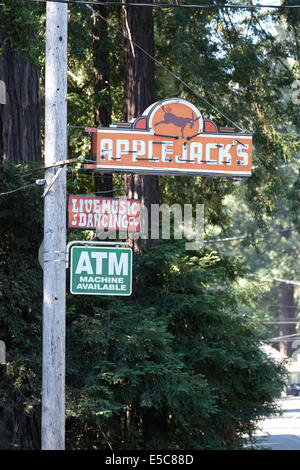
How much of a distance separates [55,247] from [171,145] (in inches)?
98.0

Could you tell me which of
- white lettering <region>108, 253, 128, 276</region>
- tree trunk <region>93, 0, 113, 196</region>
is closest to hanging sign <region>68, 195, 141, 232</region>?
white lettering <region>108, 253, 128, 276</region>

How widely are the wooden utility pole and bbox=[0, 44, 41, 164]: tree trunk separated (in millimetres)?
4468

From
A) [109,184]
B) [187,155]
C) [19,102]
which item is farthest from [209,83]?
[187,155]

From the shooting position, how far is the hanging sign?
32.8 feet

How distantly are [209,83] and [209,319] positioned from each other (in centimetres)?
517

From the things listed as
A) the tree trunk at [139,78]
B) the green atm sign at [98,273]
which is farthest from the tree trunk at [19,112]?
the green atm sign at [98,273]

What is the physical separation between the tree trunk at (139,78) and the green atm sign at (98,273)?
714 cm

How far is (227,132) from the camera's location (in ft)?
36.2

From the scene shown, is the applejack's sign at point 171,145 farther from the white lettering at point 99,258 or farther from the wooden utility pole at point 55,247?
the white lettering at point 99,258

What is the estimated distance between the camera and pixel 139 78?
56.3 feet

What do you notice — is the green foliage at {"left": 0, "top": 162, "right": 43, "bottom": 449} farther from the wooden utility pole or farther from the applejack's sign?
the wooden utility pole

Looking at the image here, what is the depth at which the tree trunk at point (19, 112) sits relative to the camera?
14.1 meters

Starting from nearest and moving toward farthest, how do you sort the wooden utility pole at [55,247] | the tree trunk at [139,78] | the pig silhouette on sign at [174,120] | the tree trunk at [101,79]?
the wooden utility pole at [55,247]
the pig silhouette on sign at [174,120]
the tree trunk at [139,78]
the tree trunk at [101,79]
